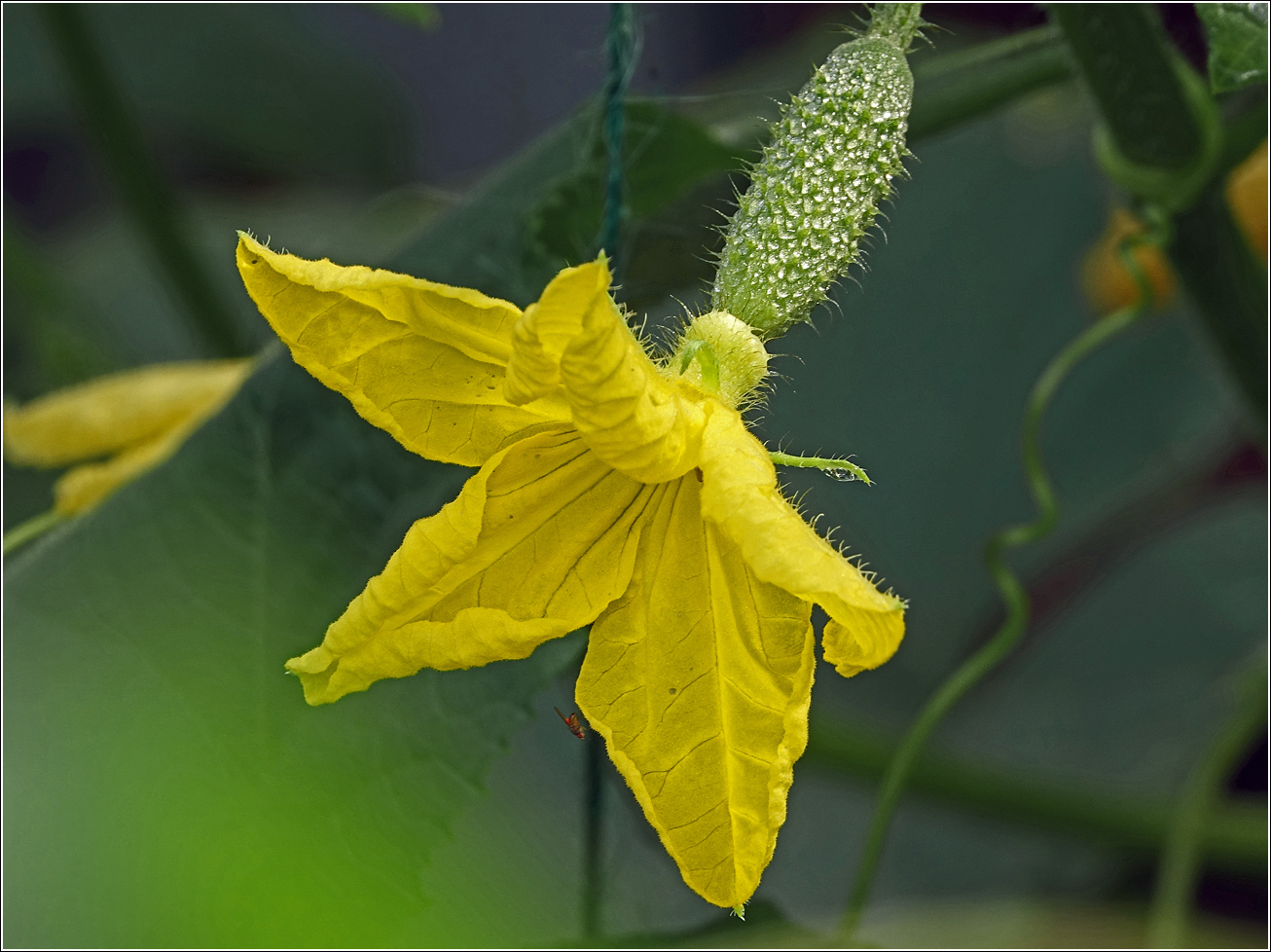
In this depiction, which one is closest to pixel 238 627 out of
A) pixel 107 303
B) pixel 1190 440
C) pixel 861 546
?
pixel 861 546

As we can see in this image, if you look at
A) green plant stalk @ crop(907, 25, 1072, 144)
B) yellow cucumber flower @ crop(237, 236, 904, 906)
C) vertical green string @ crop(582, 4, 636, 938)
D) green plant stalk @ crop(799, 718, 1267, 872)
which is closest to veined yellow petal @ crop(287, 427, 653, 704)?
yellow cucumber flower @ crop(237, 236, 904, 906)

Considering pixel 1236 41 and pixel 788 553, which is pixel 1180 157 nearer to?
pixel 1236 41

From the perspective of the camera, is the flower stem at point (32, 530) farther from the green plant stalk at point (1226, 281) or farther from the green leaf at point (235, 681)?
the green plant stalk at point (1226, 281)

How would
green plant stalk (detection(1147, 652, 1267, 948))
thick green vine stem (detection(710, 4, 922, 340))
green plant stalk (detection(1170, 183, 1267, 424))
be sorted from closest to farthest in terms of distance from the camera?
thick green vine stem (detection(710, 4, 922, 340)) < green plant stalk (detection(1170, 183, 1267, 424)) < green plant stalk (detection(1147, 652, 1267, 948))

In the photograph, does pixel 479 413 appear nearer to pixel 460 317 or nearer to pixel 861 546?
pixel 460 317

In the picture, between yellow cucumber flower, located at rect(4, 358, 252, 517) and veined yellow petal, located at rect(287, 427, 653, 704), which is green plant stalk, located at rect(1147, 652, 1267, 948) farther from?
yellow cucumber flower, located at rect(4, 358, 252, 517)

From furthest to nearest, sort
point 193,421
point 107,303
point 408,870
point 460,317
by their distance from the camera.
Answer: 1. point 107,303
2. point 193,421
3. point 408,870
4. point 460,317
